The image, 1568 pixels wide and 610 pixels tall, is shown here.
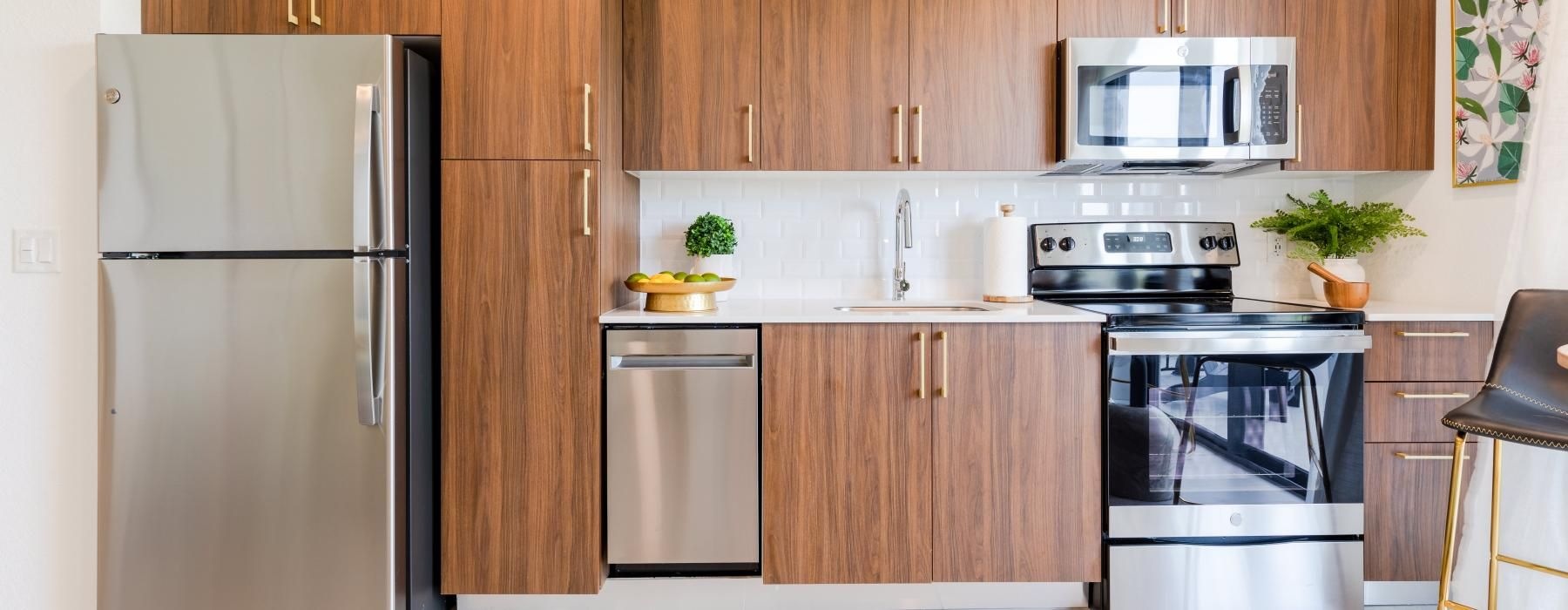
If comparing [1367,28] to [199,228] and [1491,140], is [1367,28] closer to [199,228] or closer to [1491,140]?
[1491,140]

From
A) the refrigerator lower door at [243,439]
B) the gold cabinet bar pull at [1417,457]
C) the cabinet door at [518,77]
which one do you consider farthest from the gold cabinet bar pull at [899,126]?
the gold cabinet bar pull at [1417,457]

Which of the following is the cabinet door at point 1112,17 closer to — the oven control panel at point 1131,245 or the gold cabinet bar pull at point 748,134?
the oven control panel at point 1131,245

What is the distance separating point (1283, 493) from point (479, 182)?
93.1 inches

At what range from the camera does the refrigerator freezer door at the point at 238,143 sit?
1.92m

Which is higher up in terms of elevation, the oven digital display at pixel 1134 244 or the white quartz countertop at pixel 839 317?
the oven digital display at pixel 1134 244

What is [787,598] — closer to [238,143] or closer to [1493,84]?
[238,143]

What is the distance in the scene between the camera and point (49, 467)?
2.03m

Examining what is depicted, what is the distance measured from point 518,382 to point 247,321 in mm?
651

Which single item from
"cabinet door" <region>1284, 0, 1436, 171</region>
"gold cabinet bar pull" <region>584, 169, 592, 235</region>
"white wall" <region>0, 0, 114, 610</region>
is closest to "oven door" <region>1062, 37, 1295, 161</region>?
"cabinet door" <region>1284, 0, 1436, 171</region>

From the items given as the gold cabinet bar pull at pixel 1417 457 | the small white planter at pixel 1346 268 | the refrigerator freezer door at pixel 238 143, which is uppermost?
the refrigerator freezer door at pixel 238 143

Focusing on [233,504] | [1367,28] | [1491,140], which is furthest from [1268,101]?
[233,504]

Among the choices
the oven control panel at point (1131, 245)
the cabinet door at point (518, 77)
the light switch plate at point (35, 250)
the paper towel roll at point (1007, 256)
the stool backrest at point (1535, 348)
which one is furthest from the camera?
the oven control panel at point (1131, 245)

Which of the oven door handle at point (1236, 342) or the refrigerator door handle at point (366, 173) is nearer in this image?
the refrigerator door handle at point (366, 173)

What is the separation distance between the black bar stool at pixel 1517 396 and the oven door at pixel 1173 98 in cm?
87
